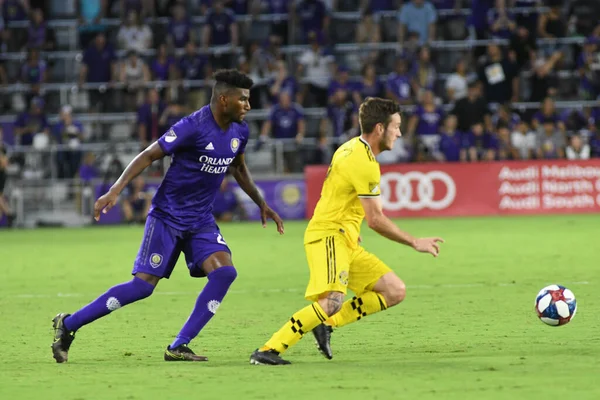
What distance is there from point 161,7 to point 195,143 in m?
22.3

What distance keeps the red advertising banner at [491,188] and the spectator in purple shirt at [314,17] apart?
203 inches

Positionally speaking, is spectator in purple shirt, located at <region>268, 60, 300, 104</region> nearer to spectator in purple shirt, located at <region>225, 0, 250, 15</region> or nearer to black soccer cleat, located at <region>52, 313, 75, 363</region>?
spectator in purple shirt, located at <region>225, 0, 250, 15</region>

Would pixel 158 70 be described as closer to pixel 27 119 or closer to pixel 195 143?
pixel 27 119

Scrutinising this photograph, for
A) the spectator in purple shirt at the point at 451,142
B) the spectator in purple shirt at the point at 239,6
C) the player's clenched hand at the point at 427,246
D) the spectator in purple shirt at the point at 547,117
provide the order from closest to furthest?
the player's clenched hand at the point at 427,246 < the spectator in purple shirt at the point at 451,142 < the spectator in purple shirt at the point at 547,117 < the spectator in purple shirt at the point at 239,6

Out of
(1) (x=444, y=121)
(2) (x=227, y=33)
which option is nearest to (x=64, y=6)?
(2) (x=227, y=33)

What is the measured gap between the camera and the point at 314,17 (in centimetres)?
2867

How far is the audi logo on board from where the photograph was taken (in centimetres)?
2480

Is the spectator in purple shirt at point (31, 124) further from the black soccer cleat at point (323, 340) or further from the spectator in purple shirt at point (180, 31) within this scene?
the black soccer cleat at point (323, 340)

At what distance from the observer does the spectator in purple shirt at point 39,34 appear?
29.6m

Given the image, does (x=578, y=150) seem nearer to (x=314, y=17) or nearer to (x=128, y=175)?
(x=314, y=17)

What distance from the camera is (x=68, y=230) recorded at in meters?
25.5

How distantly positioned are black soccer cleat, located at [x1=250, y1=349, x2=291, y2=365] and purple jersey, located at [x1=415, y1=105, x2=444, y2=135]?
1866 centimetres

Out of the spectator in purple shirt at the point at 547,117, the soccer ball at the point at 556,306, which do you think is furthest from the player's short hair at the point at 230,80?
the spectator in purple shirt at the point at 547,117

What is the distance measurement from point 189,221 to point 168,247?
0.81 feet
